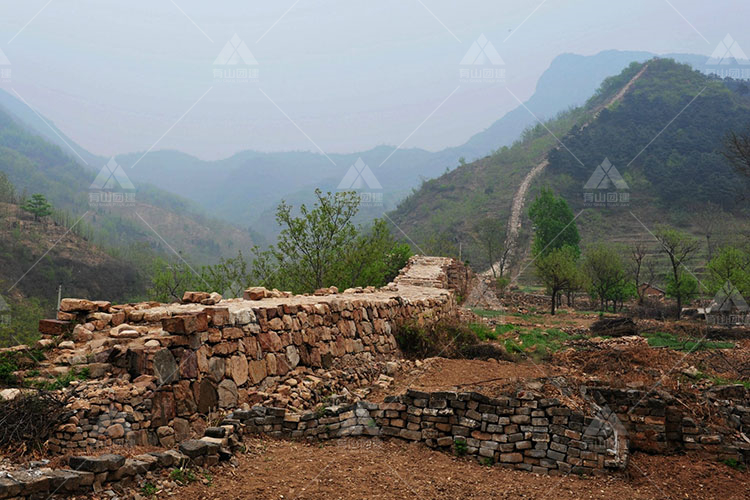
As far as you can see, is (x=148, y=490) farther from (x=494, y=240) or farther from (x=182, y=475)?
(x=494, y=240)

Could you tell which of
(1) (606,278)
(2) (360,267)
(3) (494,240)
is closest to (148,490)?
(2) (360,267)

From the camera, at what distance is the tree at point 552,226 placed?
47.2 meters

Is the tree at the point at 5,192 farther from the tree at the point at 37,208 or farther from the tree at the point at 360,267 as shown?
the tree at the point at 360,267

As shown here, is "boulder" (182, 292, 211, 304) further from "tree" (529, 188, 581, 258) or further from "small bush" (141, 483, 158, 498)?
"tree" (529, 188, 581, 258)

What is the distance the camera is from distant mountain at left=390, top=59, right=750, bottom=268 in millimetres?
63688

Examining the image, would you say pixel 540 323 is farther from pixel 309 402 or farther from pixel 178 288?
pixel 178 288

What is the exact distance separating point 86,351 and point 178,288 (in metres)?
22.0

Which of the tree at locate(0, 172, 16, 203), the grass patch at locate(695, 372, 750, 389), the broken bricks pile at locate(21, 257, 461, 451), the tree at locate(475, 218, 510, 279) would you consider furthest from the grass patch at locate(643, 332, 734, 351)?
the tree at locate(0, 172, 16, 203)

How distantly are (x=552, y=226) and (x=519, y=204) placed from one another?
79.9ft

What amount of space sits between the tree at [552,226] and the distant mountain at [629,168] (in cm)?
966

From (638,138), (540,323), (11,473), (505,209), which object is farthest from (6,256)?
(638,138)

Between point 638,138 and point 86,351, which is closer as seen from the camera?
point 86,351

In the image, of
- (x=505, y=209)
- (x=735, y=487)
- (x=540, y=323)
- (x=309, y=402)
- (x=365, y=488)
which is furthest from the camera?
(x=505, y=209)

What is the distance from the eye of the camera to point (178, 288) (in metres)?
27.0
